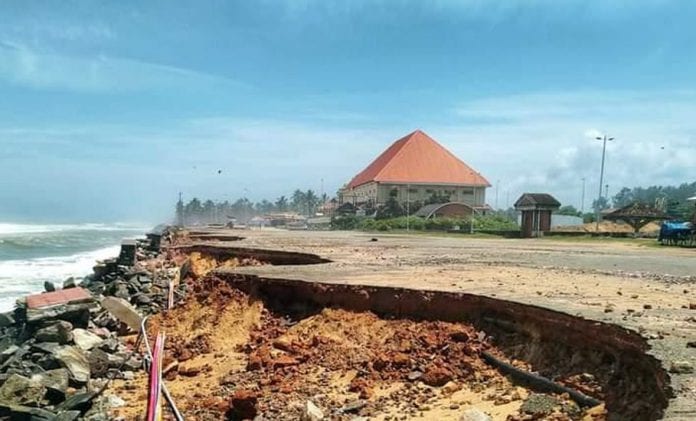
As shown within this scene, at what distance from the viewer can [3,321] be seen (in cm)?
1463

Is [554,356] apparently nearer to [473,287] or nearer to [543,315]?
[543,315]

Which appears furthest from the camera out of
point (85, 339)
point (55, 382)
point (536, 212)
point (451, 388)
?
point (536, 212)

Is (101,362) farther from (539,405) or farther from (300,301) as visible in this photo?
(539,405)

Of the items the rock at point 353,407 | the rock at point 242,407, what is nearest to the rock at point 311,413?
the rock at point 353,407

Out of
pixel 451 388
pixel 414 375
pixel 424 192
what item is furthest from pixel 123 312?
pixel 424 192

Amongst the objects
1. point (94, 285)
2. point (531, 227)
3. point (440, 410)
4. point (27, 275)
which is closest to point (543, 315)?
point (440, 410)

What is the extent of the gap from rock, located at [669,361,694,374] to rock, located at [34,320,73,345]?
1011 centimetres

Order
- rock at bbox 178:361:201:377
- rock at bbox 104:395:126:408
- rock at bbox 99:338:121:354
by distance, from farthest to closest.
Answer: rock at bbox 99:338:121:354, rock at bbox 178:361:201:377, rock at bbox 104:395:126:408

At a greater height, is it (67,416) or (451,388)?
(451,388)

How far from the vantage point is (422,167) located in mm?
88500

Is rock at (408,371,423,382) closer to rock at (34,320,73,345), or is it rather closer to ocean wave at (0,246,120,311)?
rock at (34,320,73,345)

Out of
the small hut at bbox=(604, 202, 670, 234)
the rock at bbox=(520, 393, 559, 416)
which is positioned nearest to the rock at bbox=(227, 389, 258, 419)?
the rock at bbox=(520, 393, 559, 416)

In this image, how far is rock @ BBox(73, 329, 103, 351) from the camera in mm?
11336

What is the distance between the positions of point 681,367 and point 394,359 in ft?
12.1
